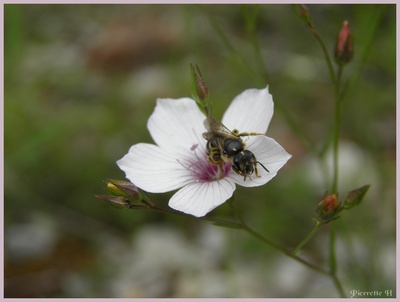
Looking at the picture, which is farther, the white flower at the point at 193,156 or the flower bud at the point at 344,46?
the flower bud at the point at 344,46

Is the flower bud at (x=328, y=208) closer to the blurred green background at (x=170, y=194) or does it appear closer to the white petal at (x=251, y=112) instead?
the white petal at (x=251, y=112)

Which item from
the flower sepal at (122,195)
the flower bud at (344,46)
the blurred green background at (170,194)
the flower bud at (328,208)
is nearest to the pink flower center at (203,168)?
the flower sepal at (122,195)

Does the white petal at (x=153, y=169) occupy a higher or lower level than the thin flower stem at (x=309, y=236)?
higher

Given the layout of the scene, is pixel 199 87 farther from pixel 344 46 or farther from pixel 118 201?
pixel 344 46

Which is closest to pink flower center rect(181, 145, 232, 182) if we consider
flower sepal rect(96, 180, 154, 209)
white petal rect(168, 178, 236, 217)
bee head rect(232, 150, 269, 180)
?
white petal rect(168, 178, 236, 217)

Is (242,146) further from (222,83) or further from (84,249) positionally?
(222,83)

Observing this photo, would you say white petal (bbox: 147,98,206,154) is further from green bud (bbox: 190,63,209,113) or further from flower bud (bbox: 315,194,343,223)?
flower bud (bbox: 315,194,343,223)
